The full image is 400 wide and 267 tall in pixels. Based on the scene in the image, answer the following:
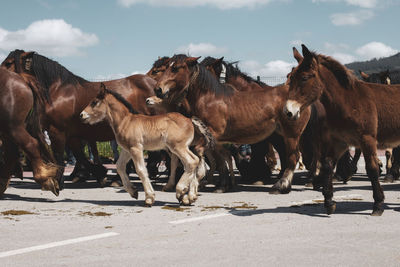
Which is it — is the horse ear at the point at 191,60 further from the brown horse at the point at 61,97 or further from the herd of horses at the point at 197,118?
the brown horse at the point at 61,97

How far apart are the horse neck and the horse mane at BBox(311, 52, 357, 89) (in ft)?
9.37

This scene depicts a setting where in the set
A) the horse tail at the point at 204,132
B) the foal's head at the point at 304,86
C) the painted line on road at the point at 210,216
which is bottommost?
the painted line on road at the point at 210,216

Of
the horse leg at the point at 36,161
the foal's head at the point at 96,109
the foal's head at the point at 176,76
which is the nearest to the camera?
the foal's head at the point at 96,109

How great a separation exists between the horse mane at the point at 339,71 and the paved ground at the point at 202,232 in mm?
1646

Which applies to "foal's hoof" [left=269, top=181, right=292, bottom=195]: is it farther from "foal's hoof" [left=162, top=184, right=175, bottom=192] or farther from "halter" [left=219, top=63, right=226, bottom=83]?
"halter" [left=219, top=63, right=226, bottom=83]

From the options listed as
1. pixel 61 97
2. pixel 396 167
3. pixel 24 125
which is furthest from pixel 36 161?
pixel 396 167

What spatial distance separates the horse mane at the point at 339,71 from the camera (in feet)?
21.0

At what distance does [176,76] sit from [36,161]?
8.64 ft

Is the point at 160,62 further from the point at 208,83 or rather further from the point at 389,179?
→ the point at 389,179

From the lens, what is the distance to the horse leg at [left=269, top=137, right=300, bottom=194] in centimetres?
873

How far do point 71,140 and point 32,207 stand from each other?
366 centimetres

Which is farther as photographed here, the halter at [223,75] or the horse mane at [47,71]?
the halter at [223,75]

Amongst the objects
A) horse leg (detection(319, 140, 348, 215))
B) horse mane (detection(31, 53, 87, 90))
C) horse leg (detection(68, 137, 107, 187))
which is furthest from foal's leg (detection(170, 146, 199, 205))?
horse mane (detection(31, 53, 87, 90))

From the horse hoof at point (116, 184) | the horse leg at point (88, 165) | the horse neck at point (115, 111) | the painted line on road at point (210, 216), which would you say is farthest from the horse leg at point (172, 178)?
the painted line on road at point (210, 216)
